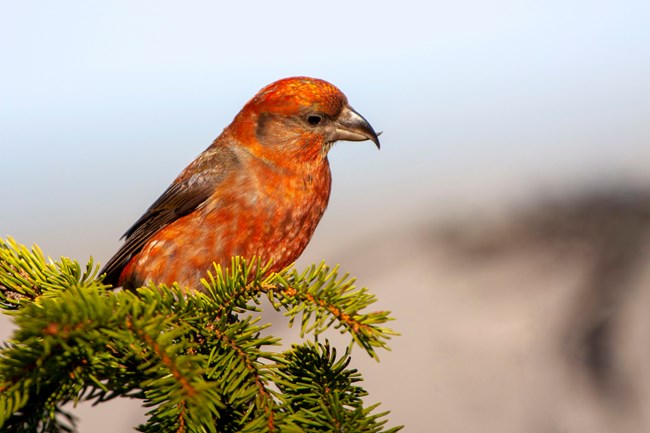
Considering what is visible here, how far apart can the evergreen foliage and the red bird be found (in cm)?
103

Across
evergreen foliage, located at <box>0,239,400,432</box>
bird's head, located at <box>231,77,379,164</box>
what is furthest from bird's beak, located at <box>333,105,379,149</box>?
evergreen foliage, located at <box>0,239,400,432</box>

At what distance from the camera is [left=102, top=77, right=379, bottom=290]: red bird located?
3.49 metres

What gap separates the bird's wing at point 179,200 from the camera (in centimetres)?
375

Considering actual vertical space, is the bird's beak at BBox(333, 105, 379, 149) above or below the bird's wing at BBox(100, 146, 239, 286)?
above

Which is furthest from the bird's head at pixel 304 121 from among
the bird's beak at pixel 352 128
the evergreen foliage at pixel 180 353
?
the evergreen foliage at pixel 180 353

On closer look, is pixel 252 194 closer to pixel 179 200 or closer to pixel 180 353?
pixel 179 200

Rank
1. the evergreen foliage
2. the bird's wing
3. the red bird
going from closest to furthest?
the evergreen foliage → the red bird → the bird's wing

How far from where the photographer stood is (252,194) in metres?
3.56

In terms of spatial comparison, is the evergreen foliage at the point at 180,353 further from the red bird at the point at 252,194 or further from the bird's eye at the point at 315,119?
the bird's eye at the point at 315,119

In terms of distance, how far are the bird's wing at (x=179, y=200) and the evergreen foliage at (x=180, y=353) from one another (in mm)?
1319

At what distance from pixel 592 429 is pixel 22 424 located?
3.04 m

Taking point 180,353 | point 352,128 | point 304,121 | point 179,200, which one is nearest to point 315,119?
point 304,121

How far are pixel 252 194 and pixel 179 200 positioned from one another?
0.49 m

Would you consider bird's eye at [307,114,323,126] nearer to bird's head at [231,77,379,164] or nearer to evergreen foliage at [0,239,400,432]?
bird's head at [231,77,379,164]
